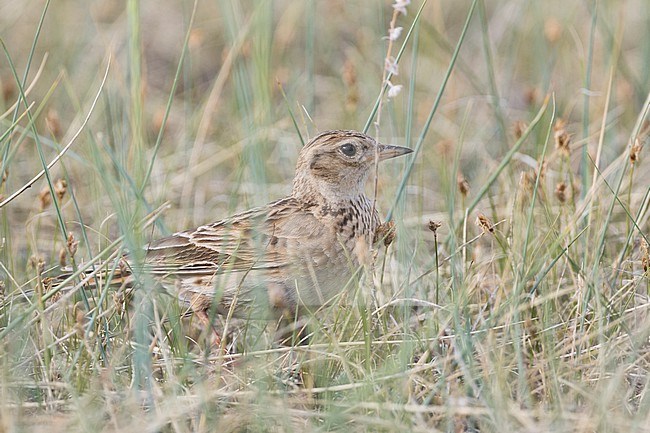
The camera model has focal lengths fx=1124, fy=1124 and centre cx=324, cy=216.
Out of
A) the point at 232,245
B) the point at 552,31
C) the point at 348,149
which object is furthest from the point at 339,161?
the point at 552,31

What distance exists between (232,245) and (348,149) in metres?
0.74

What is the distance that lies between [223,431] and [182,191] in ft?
11.6

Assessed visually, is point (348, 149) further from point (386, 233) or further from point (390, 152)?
point (386, 233)

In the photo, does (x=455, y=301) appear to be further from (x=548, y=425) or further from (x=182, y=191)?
(x=182, y=191)

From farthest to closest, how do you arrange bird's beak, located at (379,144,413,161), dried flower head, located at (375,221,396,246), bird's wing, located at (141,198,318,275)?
bird's beak, located at (379,144,413,161)
bird's wing, located at (141,198,318,275)
dried flower head, located at (375,221,396,246)

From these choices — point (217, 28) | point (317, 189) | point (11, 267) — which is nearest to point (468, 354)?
point (317, 189)

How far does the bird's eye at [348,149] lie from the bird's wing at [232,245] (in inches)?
13.8

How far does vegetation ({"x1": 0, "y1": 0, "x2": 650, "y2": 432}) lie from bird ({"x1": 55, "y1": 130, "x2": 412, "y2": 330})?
155 mm

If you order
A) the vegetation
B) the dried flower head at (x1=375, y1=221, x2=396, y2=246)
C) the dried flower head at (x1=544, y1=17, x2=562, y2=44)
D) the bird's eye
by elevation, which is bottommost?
the vegetation

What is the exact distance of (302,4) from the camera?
31.1 feet

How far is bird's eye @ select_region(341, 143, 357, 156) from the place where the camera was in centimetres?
552

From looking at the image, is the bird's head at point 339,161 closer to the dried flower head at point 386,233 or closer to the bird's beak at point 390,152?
the bird's beak at point 390,152

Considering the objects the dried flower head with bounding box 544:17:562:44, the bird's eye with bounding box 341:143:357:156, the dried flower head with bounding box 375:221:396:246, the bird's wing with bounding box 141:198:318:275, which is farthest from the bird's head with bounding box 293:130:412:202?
the dried flower head with bounding box 544:17:562:44

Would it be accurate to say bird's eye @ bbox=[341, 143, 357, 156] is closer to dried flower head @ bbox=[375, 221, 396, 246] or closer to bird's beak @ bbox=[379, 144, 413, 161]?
bird's beak @ bbox=[379, 144, 413, 161]
